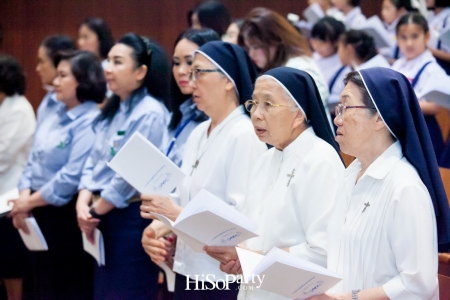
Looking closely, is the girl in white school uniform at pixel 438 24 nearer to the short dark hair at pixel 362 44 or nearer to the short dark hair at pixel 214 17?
the short dark hair at pixel 362 44

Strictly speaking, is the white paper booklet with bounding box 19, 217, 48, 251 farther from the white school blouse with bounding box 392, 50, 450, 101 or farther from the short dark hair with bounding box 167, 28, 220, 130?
the white school blouse with bounding box 392, 50, 450, 101

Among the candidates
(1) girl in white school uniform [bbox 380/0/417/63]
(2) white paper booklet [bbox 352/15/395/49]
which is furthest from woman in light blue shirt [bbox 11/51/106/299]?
(1) girl in white school uniform [bbox 380/0/417/63]

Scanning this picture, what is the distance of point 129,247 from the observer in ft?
13.6

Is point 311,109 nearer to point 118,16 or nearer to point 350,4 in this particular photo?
point 350,4

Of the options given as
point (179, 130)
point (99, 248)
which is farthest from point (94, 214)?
point (179, 130)

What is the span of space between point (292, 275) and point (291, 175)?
2.20 feet

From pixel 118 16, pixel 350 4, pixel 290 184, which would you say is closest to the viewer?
pixel 290 184

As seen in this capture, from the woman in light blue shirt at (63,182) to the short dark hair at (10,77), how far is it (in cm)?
78

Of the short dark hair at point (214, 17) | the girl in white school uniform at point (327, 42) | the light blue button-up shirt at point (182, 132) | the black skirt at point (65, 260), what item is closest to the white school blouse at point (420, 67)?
the girl in white school uniform at point (327, 42)

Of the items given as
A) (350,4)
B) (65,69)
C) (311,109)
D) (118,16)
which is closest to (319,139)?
(311,109)

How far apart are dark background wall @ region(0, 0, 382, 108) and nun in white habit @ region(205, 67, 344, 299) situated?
20.9 feet

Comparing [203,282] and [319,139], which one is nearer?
[319,139]

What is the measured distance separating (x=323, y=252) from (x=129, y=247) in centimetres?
181

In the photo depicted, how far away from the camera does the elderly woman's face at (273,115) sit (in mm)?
2893
